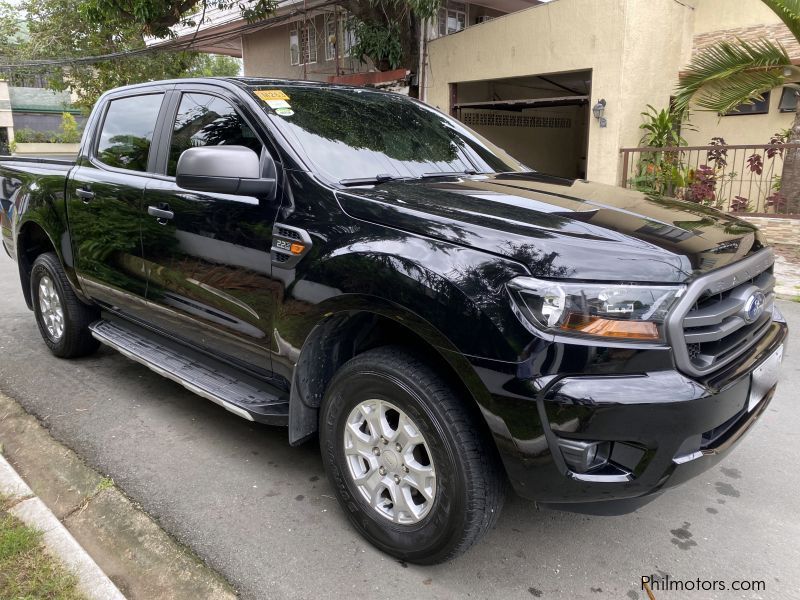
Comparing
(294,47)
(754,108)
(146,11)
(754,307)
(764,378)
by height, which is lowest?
(764,378)

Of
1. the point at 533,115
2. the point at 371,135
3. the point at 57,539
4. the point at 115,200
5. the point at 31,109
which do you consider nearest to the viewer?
the point at 57,539

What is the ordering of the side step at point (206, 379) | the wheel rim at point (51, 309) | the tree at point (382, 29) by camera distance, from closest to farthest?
the side step at point (206, 379)
the wheel rim at point (51, 309)
the tree at point (382, 29)

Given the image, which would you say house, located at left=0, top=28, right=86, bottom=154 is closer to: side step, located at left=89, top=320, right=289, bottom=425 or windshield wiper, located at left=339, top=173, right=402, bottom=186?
side step, located at left=89, top=320, right=289, bottom=425

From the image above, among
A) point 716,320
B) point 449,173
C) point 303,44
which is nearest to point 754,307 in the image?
point 716,320

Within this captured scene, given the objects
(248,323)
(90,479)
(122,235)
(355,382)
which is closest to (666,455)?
(355,382)

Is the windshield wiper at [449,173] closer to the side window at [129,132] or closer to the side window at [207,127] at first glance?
the side window at [207,127]

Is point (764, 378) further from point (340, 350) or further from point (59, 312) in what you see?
point (59, 312)

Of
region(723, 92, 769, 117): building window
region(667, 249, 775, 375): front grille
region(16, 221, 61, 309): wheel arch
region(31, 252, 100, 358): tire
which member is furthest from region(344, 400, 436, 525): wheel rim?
region(723, 92, 769, 117): building window

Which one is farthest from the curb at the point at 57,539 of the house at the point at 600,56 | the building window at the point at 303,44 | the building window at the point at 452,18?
the building window at the point at 303,44

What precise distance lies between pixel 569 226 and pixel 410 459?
104cm

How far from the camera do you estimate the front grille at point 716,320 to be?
81.0 inches

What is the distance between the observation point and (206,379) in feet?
10.9

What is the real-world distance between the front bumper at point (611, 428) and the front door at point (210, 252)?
1276 mm

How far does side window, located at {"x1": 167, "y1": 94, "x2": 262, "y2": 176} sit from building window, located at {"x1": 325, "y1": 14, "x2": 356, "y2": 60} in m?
11.7
